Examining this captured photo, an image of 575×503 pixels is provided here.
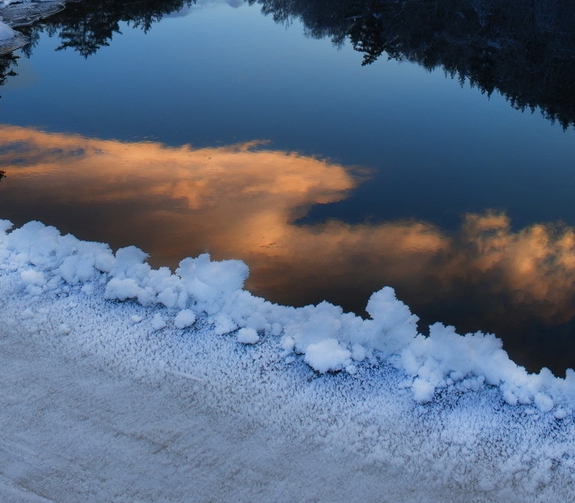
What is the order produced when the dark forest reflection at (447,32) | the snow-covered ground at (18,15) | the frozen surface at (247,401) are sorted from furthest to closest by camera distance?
1. the snow-covered ground at (18,15)
2. the dark forest reflection at (447,32)
3. the frozen surface at (247,401)

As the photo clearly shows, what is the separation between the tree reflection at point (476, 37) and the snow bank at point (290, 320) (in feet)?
15.9

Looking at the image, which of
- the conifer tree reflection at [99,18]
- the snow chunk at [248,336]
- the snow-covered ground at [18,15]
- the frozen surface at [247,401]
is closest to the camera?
the frozen surface at [247,401]

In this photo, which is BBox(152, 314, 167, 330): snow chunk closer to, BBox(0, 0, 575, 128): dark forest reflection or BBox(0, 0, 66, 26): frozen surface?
BBox(0, 0, 575, 128): dark forest reflection

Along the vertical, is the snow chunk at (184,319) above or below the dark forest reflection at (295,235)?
below

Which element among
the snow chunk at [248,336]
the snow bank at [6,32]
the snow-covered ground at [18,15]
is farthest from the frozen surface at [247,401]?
the snow bank at [6,32]

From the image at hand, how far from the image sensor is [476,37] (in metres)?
11.1

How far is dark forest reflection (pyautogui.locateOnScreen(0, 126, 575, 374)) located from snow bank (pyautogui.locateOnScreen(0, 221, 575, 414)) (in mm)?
300

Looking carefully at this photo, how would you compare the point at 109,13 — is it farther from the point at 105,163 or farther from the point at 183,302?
the point at 183,302

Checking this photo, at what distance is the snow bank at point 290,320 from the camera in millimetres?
3857

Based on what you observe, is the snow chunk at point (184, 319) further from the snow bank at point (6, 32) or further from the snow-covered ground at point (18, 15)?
the snow bank at point (6, 32)

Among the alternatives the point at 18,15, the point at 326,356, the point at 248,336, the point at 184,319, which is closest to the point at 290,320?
the point at 248,336

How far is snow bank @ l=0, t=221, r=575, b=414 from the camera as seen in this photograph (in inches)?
152

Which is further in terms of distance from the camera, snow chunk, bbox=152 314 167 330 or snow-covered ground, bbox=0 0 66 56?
snow-covered ground, bbox=0 0 66 56

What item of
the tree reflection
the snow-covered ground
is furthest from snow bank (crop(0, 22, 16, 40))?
the tree reflection
